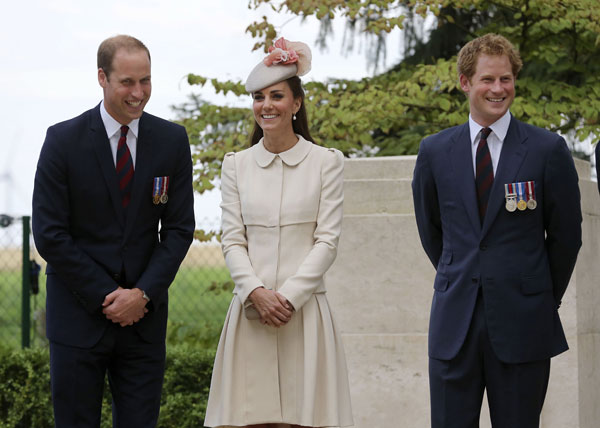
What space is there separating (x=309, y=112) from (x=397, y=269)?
2963 mm

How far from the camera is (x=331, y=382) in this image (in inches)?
168

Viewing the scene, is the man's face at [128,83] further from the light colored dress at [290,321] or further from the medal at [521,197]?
the medal at [521,197]

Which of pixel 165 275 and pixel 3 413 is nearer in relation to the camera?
pixel 165 275

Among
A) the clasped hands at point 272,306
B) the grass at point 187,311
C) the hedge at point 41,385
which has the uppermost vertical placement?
the clasped hands at point 272,306

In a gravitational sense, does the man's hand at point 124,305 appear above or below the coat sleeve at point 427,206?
below

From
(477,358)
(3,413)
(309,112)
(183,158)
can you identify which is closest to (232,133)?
(309,112)

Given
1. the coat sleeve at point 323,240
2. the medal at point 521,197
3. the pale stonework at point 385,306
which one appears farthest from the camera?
the pale stonework at point 385,306

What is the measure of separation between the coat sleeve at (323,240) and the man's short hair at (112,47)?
0.98 m

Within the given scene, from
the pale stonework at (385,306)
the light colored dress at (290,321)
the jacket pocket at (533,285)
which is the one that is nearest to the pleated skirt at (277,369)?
the light colored dress at (290,321)

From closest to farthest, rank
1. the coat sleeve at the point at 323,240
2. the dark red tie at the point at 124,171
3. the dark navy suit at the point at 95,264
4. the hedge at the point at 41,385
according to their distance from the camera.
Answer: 1. the dark navy suit at the point at 95,264
2. the dark red tie at the point at 124,171
3. the coat sleeve at the point at 323,240
4. the hedge at the point at 41,385

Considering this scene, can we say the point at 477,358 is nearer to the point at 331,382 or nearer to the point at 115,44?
the point at 331,382

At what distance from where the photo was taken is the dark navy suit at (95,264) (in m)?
3.97

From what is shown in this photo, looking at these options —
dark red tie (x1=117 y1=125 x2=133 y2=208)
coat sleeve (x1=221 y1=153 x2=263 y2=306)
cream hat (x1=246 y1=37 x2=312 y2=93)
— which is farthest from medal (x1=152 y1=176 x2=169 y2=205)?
cream hat (x1=246 y1=37 x2=312 y2=93)

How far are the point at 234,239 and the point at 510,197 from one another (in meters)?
1.23
